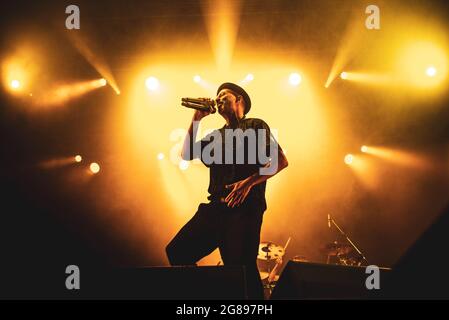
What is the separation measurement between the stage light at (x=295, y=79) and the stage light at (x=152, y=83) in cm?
208

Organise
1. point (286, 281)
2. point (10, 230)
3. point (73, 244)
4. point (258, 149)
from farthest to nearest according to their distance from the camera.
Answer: point (73, 244) → point (10, 230) → point (258, 149) → point (286, 281)

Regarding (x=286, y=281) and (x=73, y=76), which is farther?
(x=73, y=76)

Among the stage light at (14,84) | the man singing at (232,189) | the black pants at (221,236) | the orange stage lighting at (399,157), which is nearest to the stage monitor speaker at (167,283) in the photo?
the man singing at (232,189)

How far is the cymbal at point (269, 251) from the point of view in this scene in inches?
203

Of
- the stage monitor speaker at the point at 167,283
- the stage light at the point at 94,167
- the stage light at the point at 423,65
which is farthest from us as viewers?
the stage light at the point at 94,167

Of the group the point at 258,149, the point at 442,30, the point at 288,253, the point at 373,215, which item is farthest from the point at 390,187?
the point at 258,149

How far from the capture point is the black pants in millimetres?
3047

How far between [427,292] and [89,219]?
525 cm

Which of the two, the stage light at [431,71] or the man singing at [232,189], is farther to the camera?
the stage light at [431,71]

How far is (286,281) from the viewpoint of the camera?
1.70 metres

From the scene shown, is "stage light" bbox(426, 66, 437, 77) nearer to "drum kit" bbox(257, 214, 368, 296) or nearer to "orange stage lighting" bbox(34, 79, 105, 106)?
"drum kit" bbox(257, 214, 368, 296)

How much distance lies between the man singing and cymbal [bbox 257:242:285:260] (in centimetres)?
195

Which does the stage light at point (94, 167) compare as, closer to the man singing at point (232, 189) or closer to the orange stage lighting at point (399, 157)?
the man singing at point (232, 189)

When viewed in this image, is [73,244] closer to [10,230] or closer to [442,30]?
[10,230]
